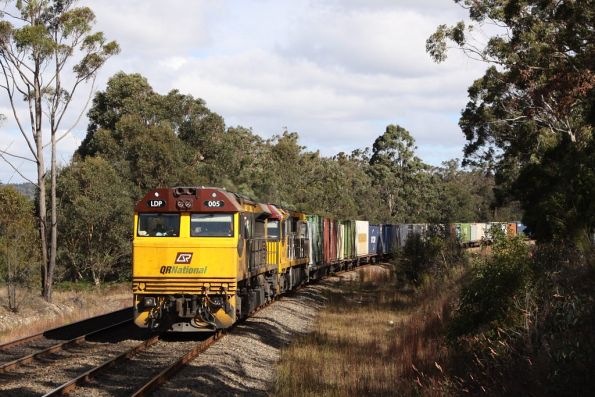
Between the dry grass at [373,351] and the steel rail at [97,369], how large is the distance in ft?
9.79

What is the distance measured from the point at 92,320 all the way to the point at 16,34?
14233 mm

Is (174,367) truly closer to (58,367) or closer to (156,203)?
(58,367)

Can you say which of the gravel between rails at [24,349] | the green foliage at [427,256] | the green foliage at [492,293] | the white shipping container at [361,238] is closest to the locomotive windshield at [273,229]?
the gravel between rails at [24,349]

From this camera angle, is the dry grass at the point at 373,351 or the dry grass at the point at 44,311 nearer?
the dry grass at the point at 373,351

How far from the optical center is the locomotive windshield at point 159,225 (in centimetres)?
1606

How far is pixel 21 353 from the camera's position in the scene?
48.8 feet

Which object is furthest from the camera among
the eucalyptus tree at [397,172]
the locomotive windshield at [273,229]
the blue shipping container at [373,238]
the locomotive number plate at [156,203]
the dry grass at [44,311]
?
the eucalyptus tree at [397,172]

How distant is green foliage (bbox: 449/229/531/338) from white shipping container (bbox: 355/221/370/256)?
3183 cm

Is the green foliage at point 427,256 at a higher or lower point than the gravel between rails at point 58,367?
higher

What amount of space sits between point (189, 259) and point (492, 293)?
6.53 metres

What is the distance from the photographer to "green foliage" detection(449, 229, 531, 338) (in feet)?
40.0

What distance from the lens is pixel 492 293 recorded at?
1243cm

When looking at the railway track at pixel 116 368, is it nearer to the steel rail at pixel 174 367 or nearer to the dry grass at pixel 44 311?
the steel rail at pixel 174 367

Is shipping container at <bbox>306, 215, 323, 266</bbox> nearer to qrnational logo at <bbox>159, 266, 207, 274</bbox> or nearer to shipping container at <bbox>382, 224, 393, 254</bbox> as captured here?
qrnational logo at <bbox>159, 266, 207, 274</bbox>
